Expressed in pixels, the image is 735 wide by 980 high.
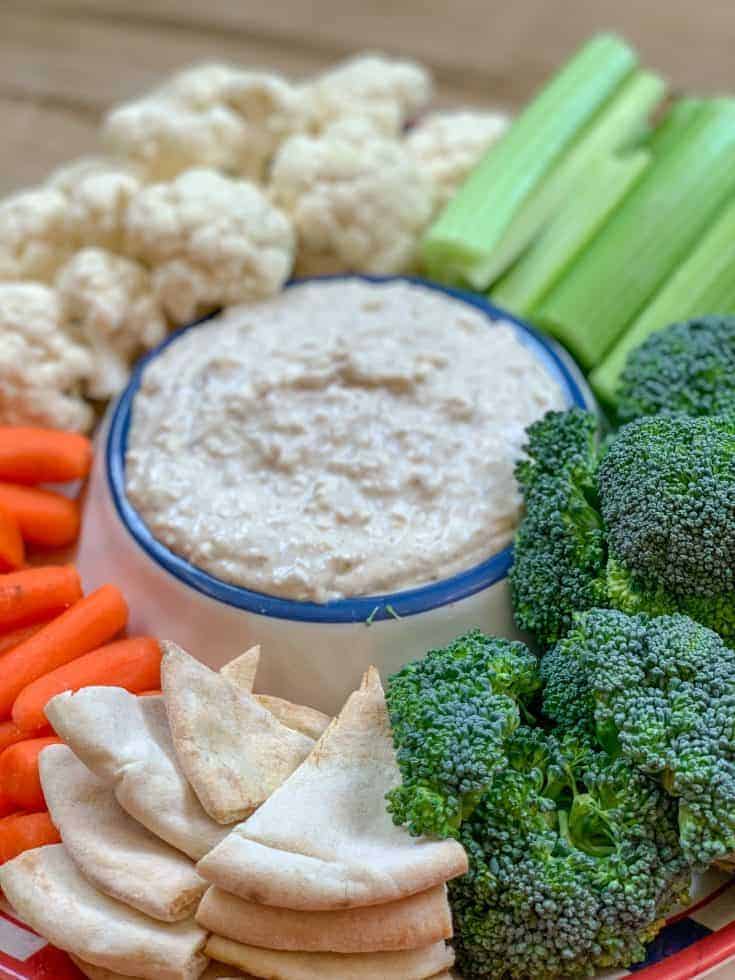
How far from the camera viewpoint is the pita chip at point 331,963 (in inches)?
80.5

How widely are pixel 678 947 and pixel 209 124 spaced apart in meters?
2.43

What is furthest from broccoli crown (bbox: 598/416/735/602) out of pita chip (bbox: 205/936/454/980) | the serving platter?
pita chip (bbox: 205/936/454/980)

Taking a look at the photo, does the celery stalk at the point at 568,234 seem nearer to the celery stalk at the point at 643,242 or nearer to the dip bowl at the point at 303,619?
the celery stalk at the point at 643,242

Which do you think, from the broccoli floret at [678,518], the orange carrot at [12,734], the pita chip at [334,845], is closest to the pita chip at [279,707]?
the pita chip at [334,845]

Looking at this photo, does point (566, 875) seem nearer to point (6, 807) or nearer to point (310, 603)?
point (310, 603)

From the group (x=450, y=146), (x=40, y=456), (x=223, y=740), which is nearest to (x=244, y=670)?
(x=223, y=740)

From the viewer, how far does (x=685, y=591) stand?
94.2 inches

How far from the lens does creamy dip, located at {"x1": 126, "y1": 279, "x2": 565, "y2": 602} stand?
2.63 metres

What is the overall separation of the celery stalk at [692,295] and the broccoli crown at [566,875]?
1301mm

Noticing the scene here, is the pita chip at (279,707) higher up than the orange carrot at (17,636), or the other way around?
the pita chip at (279,707)

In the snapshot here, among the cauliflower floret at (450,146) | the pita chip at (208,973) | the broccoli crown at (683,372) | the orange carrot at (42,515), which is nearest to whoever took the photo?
the pita chip at (208,973)

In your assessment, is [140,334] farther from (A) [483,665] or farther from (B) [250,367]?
(A) [483,665]

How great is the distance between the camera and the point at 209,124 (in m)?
3.49

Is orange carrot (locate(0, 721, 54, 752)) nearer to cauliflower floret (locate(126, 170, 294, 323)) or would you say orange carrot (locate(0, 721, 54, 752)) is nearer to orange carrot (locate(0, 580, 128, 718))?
orange carrot (locate(0, 580, 128, 718))
